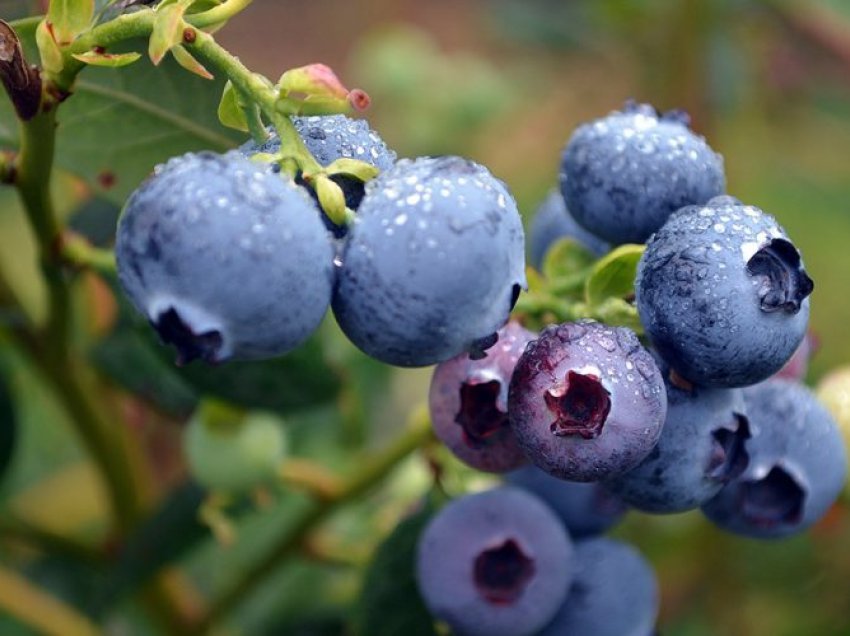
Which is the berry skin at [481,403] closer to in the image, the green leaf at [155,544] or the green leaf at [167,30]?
the green leaf at [167,30]

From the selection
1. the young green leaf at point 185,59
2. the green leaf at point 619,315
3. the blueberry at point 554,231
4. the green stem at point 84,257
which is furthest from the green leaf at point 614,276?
the green stem at point 84,257

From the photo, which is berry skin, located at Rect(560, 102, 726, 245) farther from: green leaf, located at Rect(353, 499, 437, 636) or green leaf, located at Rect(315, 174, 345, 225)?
green leaf, located at Rect(353, 499, 437, 636)

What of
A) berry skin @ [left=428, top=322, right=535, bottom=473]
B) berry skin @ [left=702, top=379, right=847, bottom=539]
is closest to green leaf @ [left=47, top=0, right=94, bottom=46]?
berry skin @ [left=428, top=322, right=535, bottom=473]


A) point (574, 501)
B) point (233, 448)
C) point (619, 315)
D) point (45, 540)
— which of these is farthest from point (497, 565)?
point (45, 540)

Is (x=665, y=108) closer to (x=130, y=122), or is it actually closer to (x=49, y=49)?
(x=130, y=122)

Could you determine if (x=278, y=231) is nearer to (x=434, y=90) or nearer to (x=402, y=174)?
(x=402, y=174)

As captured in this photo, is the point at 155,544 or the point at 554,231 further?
the point at 155,544

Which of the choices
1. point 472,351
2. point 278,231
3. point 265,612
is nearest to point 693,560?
point 265,612
